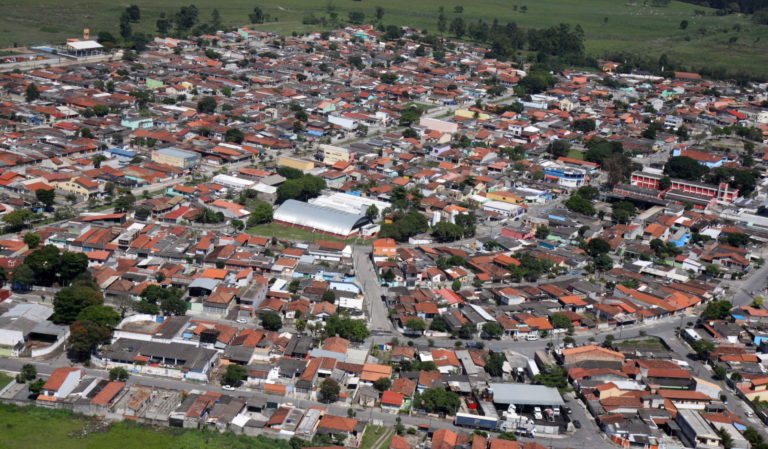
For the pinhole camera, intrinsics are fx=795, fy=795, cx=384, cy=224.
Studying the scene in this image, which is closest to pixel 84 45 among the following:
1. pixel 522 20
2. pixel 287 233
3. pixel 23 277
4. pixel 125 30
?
pixel 125 30

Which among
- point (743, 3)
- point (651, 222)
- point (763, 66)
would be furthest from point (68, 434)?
point (743, 3)

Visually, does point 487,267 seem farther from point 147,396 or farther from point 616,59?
point 616,59

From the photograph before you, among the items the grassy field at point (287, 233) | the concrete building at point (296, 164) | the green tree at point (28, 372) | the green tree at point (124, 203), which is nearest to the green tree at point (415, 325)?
the grassy field at point (287, 233)

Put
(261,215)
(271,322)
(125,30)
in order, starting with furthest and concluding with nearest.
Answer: (125,30), (261,215), (271,322)

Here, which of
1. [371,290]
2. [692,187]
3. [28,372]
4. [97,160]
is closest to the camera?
[28,372]

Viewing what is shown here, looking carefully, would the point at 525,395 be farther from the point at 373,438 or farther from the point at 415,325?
the point at 415,325

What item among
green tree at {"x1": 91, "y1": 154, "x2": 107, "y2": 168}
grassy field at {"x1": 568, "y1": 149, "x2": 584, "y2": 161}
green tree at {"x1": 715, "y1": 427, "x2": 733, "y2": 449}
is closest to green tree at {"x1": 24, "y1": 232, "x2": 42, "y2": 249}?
green tree at {"x1": 91, "y1": 154, "x2": 107, "y2": 168}

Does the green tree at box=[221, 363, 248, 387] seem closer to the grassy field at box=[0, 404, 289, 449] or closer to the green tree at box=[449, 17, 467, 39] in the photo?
the grassy field at box=[0, 404, 289, 449]
